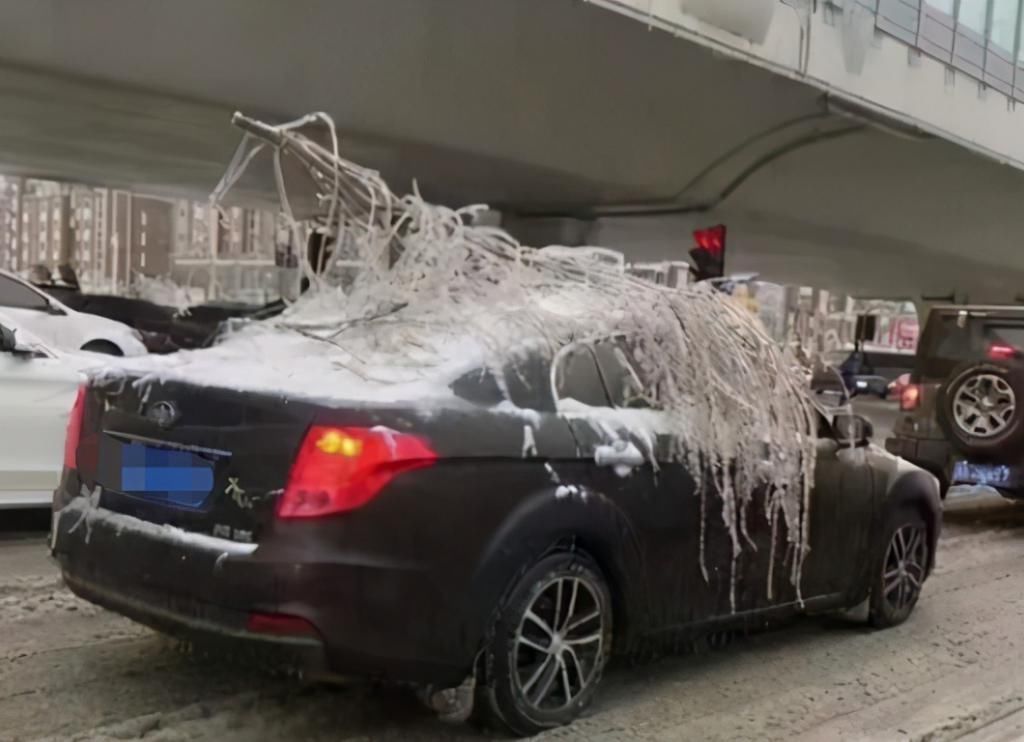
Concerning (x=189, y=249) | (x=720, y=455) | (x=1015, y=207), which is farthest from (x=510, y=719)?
(x=1015, y=207)

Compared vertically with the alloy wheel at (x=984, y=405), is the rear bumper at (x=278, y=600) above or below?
below

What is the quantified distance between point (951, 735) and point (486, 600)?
2133 mm

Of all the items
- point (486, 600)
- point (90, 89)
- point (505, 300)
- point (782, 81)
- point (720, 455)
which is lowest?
point (486, 600)

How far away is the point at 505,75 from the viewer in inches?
516

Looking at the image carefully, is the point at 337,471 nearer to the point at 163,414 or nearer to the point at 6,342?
the point at 163,414

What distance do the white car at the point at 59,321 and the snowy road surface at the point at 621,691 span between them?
166 inches

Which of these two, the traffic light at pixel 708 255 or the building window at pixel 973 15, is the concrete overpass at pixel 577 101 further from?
the traffic light at pixel 708 255

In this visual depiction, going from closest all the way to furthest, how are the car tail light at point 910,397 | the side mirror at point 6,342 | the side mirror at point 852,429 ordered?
the side mirror at point 852,429 → the side mirror at point 6,342 → the car tail light at point 910,397

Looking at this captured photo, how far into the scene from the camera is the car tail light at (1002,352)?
8.64 metres

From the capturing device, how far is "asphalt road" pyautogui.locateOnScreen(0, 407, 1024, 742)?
13.1 feet

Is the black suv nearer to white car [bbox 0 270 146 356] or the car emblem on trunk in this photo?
the car emblem on trunk

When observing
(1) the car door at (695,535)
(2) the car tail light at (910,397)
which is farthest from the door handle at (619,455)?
(2) the car tail light at (910,397)

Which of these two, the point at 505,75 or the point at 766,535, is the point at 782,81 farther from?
the point at 766,535

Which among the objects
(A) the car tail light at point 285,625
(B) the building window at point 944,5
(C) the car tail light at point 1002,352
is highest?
(B) the building window at point 944,5
